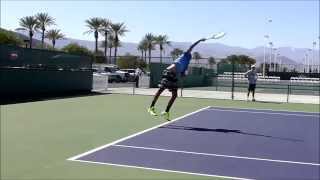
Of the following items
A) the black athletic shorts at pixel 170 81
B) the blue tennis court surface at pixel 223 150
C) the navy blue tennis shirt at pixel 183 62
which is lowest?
the blue tennis court surface at pixel 223 150

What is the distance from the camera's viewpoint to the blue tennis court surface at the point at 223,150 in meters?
7.68

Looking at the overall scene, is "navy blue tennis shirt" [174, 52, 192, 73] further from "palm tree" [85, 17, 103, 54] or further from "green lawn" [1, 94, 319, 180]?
"palm tree" [85, 17, 103, 54]

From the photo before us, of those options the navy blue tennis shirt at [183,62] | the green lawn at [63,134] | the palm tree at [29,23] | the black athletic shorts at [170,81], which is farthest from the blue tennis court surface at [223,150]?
the palm tree at [29,23]

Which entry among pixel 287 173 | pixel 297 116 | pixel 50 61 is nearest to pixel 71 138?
pixel 287 173

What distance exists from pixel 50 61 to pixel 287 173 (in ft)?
53.2

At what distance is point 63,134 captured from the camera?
10.7 meters

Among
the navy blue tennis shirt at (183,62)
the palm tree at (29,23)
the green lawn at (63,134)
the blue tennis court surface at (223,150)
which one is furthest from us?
the palm tree at (29,23)

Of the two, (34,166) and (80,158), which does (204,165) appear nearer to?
(80,158)

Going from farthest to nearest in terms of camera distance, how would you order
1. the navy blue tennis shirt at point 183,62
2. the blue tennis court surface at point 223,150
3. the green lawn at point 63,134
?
the navy blue tennis shirt at point 183,62 < the blue tennis court surface at point 223,150 < the green lawn at point 63,134

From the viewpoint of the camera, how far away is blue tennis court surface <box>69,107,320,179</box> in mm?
7680

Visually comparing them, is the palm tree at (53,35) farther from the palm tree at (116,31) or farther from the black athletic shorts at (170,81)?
the black athletic shorts at (170,81)

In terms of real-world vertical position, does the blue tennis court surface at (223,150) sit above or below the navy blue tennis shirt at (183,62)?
below

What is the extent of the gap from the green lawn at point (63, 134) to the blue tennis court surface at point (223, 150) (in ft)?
1.26

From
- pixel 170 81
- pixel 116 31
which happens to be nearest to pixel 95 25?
pixel 116 31
